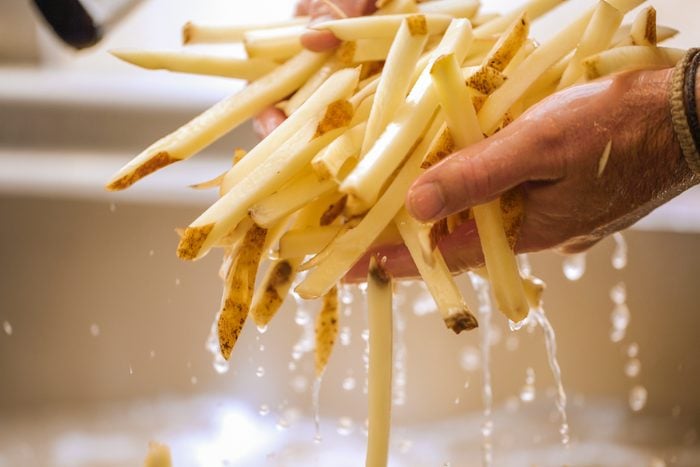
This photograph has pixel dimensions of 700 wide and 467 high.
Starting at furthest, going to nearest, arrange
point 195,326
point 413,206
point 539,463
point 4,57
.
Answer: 1. point 4,57
2. point 195,326
3. point 539,463
4. point 413,206

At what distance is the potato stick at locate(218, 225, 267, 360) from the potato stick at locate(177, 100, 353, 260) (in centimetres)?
2

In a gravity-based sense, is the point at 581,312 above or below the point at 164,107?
below

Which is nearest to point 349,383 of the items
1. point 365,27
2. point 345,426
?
point 345,426

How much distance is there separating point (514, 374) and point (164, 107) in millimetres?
612

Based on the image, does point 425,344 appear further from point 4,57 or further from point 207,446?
point 4,57

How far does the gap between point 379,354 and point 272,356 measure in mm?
577

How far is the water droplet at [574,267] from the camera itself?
1116 mm

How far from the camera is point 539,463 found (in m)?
1.04

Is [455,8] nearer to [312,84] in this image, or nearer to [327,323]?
[312,84]

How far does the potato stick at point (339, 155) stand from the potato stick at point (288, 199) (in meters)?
0.02

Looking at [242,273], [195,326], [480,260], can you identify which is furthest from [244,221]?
[195,326]

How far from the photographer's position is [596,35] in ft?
1.95

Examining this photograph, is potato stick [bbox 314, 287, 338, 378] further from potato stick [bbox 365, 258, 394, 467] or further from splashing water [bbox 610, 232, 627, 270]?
splashing water [bbox 610, 232, 627, 270]

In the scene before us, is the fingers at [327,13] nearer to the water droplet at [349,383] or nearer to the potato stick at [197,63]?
the potato stick at [197,63]
